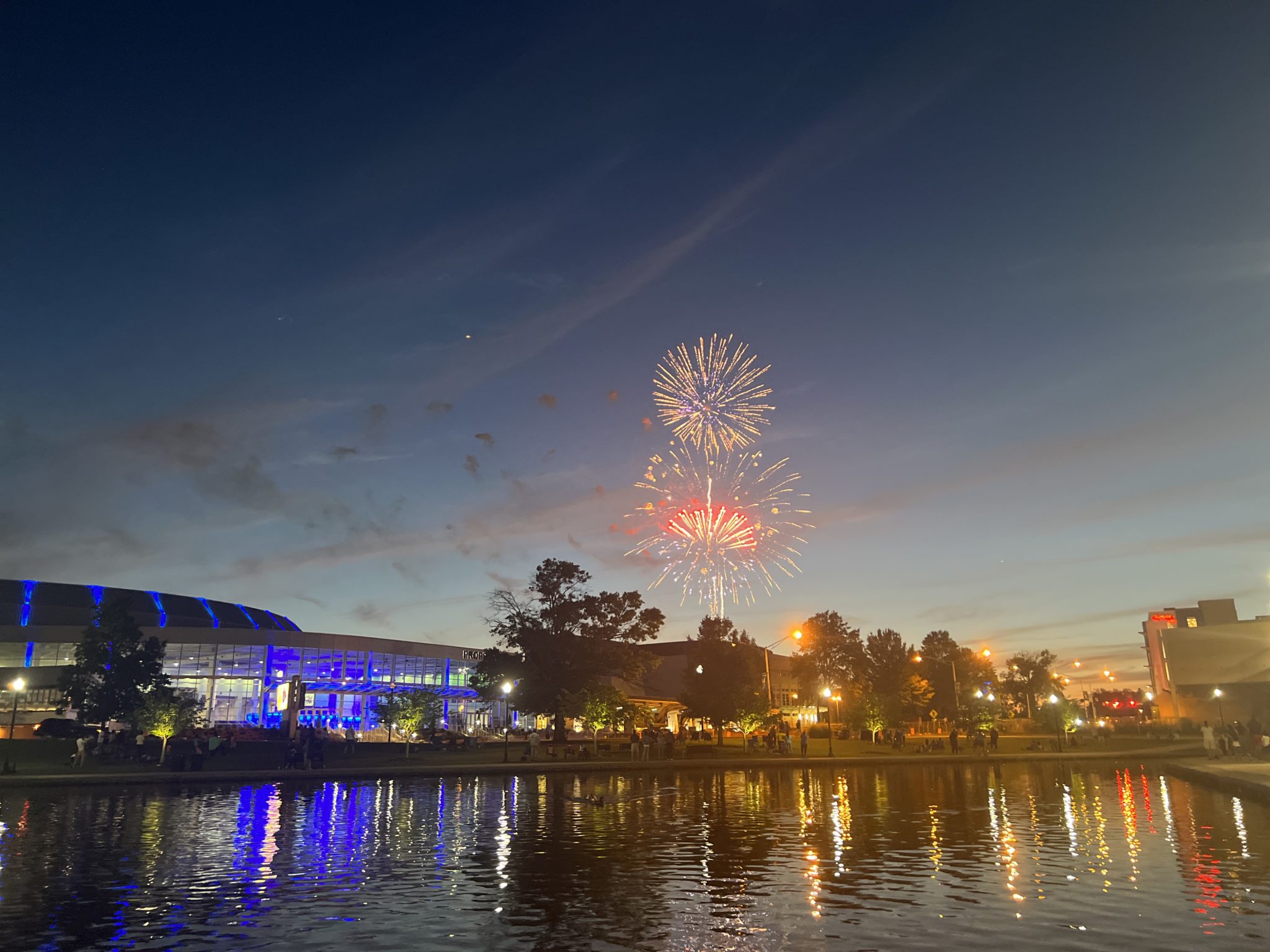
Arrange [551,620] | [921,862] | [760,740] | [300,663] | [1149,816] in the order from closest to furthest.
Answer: [921,862] < [1149,816] < [551,620] < [760,740] < [300,663]

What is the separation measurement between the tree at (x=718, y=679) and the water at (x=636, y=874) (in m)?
58.4

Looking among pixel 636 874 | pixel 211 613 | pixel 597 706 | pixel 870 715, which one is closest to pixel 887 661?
pixel 870 715

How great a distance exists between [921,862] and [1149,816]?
37.5 feet

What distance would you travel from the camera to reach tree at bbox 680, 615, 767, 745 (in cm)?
8675

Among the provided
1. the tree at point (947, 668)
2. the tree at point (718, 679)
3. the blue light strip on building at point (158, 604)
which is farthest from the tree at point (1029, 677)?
the blue light strip on building at point (158, 604)

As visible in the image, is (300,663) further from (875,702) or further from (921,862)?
(921,862)

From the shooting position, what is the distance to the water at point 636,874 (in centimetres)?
1136

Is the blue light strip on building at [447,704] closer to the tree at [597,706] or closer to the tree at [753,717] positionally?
the tree at [753,717]

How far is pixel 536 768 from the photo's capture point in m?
44.1

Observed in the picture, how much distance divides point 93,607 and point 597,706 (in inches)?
2471

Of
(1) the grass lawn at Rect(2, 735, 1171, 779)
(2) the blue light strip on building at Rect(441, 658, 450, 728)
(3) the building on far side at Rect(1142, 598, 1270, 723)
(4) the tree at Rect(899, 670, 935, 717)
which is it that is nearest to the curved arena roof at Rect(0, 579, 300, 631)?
(2) the blue light strip on building at Rect(441, 658, 450, 728)

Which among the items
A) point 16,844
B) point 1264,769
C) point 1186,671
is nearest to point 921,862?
point 16,844

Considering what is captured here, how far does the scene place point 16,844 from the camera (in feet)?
62.1

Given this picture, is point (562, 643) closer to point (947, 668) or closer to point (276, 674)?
point (276, 674)
